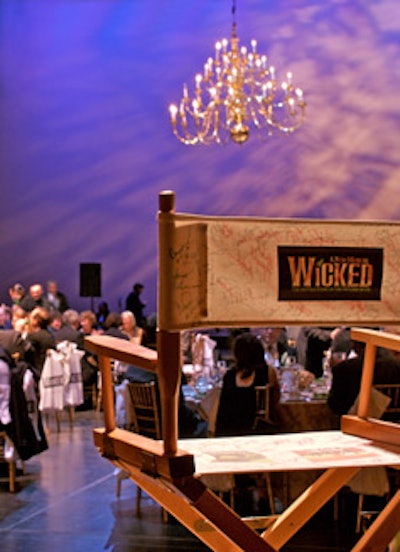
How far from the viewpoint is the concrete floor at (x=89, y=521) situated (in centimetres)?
534

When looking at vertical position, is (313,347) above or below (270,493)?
above

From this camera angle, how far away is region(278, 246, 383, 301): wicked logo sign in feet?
6.86

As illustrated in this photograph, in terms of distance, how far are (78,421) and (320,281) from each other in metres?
8.01

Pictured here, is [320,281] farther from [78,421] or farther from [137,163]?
[137,163]

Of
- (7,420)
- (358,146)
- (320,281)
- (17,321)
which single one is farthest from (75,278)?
(320,281)

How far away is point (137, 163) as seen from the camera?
15.3 m

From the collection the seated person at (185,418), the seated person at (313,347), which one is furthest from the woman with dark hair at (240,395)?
the seated person at (313,347)

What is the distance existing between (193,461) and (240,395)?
3.54 meters

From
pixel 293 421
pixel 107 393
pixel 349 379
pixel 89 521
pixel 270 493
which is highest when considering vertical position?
pixel 107 393

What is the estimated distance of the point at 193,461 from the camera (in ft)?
6.65

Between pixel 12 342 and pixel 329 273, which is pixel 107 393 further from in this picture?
pixel 12 342

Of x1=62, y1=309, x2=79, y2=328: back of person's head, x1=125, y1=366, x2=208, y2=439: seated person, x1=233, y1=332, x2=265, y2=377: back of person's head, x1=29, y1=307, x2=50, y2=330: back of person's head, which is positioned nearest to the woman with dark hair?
x1=233, y1=332, x2=265, y2=377: back of person's head

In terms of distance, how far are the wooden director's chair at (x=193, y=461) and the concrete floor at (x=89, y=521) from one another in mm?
2885

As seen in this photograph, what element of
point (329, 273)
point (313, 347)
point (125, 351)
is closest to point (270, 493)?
point (313, 347)
